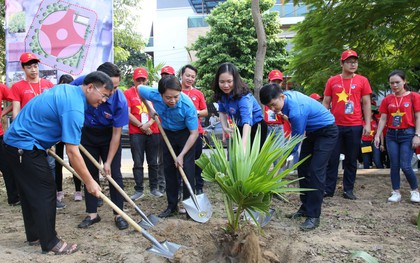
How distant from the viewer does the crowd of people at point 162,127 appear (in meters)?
3.13

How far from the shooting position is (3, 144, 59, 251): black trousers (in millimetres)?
3189

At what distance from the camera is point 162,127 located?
14.4 ft

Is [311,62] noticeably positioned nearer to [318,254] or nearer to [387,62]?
[387,62]

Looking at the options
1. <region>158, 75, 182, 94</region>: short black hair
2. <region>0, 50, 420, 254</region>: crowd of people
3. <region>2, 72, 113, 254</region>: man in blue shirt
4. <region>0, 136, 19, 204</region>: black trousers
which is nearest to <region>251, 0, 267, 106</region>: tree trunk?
<region>0, 50, 420, 254</region>: crowd of people

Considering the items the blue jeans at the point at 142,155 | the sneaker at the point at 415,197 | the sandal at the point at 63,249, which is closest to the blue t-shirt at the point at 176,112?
the blue jeans at the point at 142,155

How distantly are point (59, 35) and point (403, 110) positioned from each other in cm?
494

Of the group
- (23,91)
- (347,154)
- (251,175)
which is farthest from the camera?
(347,154)

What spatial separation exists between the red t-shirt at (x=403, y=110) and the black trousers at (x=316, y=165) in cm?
127

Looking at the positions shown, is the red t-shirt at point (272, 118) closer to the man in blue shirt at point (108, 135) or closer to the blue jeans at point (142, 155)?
the blue jeans at point (142, 155)

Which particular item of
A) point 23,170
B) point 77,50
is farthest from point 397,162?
point 77,50

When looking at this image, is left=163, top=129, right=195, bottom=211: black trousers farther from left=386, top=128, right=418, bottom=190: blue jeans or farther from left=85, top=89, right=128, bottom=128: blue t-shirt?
left=386, top=128, right=418, bottom=190: blue jeans

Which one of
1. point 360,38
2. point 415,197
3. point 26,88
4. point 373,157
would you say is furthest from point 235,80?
point 373,157

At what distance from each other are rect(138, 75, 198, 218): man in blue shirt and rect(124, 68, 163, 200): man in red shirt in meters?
0.83

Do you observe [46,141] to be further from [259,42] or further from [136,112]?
[259,42]
